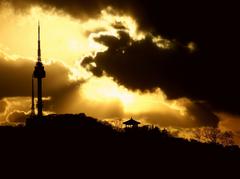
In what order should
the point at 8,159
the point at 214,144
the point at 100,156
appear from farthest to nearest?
the point at 214,144, the point at 100,156, the point at 8,159

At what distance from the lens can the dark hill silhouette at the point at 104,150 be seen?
13512 centimetres

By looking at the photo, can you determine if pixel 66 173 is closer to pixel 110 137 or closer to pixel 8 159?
pixel 8 159

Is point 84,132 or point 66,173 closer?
point 66,173

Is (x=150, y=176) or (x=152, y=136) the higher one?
(x=152, y=136)

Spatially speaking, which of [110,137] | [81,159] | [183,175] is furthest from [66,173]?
[110,137]

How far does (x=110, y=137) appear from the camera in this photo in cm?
17812

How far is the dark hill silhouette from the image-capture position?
443 feet

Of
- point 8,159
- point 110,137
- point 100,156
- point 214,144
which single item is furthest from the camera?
point 214,144

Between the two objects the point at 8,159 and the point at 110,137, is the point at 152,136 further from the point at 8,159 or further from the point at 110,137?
the point at 8,159

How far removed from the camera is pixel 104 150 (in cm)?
15288

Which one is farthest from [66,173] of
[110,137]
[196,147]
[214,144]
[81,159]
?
[214,144]

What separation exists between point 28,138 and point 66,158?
26277 mm

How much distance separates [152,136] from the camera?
179875mm

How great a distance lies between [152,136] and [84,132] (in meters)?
28.6
